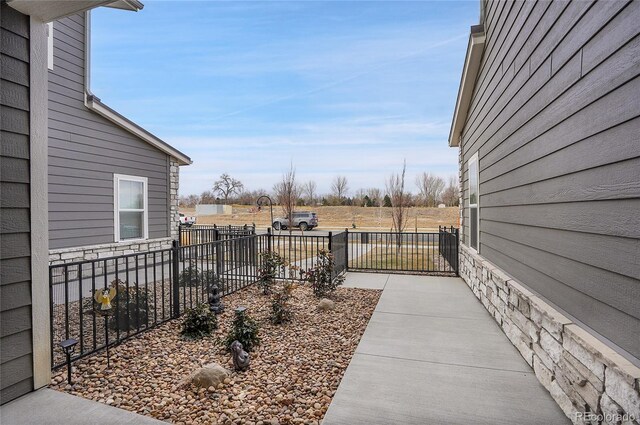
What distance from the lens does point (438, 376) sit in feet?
9.27

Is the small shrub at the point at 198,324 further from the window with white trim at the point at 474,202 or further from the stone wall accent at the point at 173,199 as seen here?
the stone wall accent at the point at 173,199

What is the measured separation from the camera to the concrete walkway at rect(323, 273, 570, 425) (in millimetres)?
2266

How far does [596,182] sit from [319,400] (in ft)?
7.79

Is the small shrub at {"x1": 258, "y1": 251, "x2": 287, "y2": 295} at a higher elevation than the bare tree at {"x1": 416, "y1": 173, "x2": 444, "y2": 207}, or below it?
below

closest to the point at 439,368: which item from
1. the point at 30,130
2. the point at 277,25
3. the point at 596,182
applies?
the point at 596,182

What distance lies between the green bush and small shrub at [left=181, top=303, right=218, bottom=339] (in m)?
0.55

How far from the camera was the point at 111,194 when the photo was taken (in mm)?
7383

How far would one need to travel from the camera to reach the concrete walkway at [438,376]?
2266mm

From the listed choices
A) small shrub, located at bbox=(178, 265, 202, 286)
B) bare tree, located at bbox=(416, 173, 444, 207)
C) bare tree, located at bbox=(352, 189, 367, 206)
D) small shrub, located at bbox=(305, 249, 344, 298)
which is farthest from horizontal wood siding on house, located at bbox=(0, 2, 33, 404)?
bare tree, located at bbox=(352, 189, 367, 206)

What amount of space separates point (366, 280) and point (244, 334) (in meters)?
3.84

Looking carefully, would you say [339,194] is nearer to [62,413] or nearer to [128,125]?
[128,125]

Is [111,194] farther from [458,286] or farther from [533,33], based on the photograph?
[533,33]

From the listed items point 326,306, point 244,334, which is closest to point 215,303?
point 244,334

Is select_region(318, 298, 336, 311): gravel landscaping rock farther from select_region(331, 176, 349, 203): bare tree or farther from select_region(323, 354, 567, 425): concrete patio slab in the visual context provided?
select_region(331, 176, 349, 203): bare tree
